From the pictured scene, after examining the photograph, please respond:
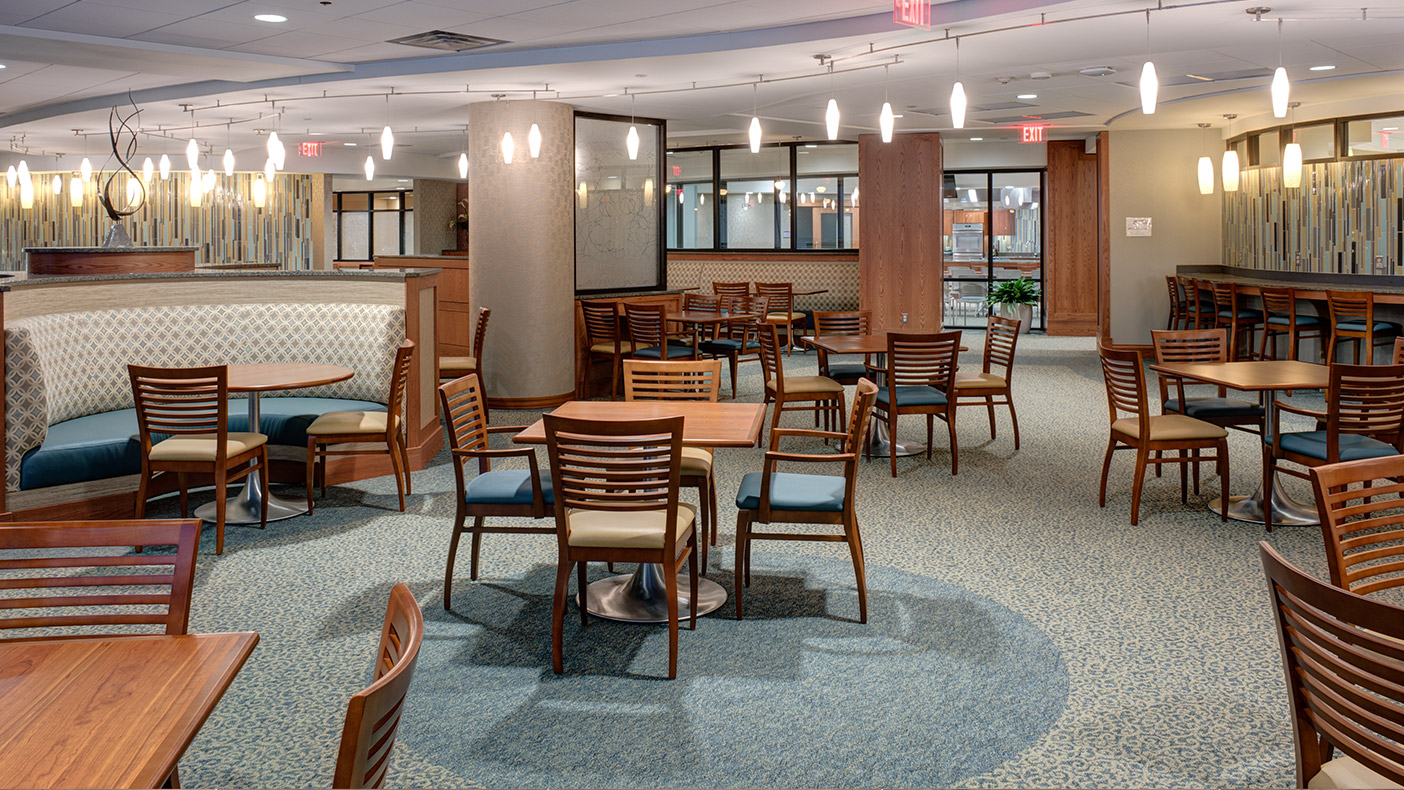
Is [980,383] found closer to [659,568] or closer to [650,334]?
[650,334]

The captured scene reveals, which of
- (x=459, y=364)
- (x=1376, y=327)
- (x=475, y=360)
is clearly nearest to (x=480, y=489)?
(x=475, y=360)

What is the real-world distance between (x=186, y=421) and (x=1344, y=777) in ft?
15.9

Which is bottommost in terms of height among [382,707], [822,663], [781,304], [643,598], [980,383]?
[822,663]

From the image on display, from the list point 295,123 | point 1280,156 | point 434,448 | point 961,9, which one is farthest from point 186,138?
point 1280,156

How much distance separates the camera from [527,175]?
938 centimetres

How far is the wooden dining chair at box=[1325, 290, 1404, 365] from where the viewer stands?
8.83 m

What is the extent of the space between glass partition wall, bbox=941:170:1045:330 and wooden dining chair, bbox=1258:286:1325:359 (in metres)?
6.23

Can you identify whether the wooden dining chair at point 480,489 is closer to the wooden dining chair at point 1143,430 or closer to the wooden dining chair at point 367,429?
the wooden dining chair at point 367,429

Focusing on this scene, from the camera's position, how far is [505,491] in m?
4.18

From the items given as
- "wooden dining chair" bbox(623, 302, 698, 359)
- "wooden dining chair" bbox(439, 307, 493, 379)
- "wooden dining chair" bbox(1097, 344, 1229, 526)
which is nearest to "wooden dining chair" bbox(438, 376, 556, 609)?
"wooden dining chair" bbox(1097, 344, 1229, 526)

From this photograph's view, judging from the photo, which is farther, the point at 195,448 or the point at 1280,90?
the point at 1280,90

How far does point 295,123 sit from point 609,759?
431 inches

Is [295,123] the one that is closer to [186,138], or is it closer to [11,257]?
[186,138]

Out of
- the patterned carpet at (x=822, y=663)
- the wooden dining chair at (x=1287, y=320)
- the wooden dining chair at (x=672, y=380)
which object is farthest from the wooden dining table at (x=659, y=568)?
the wooden dining chair at (x=1287, y=320)
